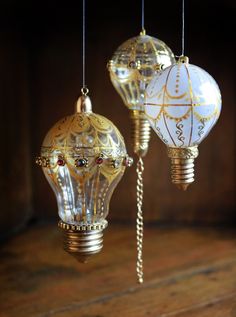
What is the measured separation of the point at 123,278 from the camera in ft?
5.55

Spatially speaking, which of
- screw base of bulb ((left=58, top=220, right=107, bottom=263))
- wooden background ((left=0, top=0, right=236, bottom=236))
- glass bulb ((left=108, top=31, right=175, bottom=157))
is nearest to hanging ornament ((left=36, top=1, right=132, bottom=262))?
screw base of bulb ((left=58, top=220, right=107, bottom=263))

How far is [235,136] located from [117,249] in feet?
2.41

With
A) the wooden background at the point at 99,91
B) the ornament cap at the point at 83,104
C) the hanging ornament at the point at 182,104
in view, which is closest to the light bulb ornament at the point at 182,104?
the hanging ornament at the point at 182,104

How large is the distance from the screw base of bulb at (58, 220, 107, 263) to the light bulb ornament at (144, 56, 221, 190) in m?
0.18

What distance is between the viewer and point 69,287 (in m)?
1.62

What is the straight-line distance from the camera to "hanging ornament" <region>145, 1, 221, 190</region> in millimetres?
742

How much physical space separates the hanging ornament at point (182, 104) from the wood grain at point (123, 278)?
751 millimetres

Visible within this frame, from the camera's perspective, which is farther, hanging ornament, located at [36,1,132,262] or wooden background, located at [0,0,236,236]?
wooden background, located at [0,0,236,236]

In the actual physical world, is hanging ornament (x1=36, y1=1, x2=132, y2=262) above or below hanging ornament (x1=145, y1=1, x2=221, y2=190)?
below

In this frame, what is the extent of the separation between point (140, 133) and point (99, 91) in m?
1.46

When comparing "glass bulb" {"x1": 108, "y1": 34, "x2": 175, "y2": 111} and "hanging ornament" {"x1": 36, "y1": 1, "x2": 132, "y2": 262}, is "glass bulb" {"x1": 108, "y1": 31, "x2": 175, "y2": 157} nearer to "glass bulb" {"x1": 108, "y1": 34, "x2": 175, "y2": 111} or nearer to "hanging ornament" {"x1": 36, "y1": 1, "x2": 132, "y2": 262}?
"glass bulb" {"x1": 108, "y1": 34, "x2": 175, "y2": 111}

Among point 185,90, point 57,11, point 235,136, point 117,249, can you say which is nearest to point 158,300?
point 117,249

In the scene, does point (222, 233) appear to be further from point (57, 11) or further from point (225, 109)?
point (57, 11)

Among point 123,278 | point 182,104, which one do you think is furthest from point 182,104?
point 123,278
